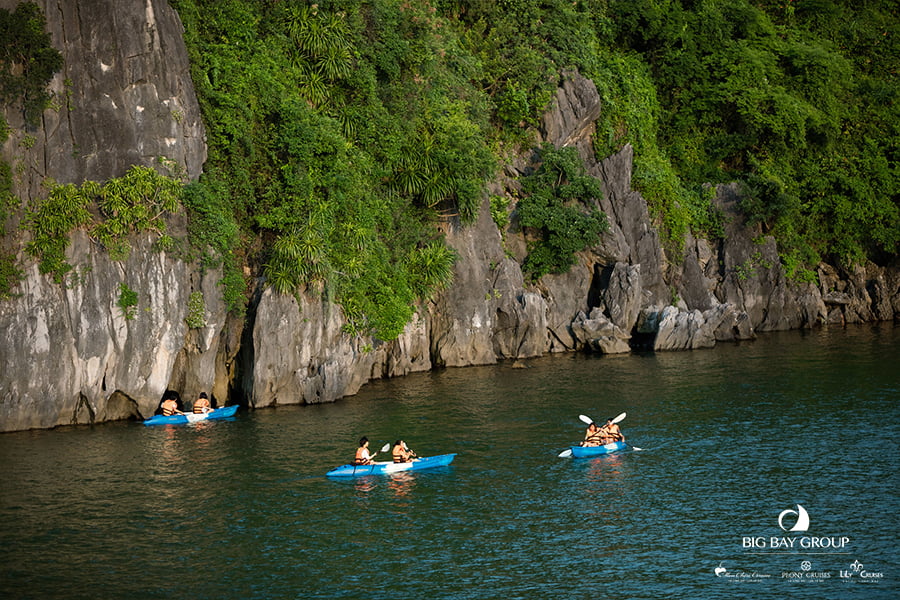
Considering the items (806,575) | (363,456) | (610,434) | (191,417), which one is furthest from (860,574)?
(191,417)

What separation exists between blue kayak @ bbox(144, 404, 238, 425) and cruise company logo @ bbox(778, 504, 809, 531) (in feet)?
71.7

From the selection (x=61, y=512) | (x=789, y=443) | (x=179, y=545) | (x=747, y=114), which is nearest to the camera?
(x=179, y=545)

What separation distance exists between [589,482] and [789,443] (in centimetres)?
819

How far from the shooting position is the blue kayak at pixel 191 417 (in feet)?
116

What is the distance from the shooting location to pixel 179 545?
877 inches

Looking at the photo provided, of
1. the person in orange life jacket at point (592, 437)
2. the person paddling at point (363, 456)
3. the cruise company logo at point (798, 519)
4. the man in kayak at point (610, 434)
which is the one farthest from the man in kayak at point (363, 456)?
the cruise company logo at point (798, 519)

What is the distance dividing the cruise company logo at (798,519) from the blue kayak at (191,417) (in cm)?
2185

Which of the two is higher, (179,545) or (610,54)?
(610,54)

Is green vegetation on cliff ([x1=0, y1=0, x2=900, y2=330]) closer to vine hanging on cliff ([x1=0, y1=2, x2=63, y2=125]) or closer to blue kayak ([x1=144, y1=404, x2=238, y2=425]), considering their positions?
vine hanging on cliff ([x1=0, y1=2, x2=63, y2=125])

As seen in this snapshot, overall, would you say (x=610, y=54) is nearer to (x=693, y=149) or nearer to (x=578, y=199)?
(x=693, y=149)

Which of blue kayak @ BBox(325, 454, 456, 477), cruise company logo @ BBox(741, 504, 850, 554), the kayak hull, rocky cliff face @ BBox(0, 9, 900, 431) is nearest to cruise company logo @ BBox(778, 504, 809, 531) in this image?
cruise company logo @ BBox(741, 504, 850, 554)

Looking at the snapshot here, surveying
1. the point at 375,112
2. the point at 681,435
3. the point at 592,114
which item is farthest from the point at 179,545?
the point at 592,114

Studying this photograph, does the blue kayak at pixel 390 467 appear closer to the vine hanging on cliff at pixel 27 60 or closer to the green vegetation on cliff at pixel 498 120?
the green vegetation on cliff at pixel 498 120

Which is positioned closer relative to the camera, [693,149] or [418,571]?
[418,571]
